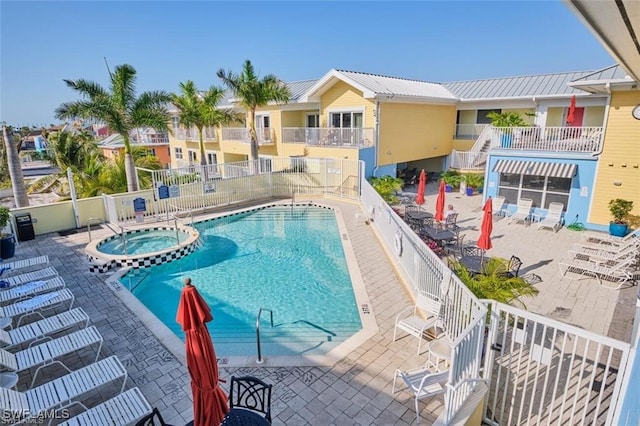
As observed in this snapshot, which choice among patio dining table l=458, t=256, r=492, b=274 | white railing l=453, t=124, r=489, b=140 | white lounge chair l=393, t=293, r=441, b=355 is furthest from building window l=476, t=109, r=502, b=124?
white lounge chair l=393, t=293, r=441, b=355

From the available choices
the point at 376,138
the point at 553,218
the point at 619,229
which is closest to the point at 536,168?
the point at 553,218

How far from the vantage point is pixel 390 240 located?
460 inches

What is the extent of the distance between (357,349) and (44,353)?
5499 millimetres

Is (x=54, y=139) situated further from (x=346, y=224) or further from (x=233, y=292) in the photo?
(x=346, y=224)

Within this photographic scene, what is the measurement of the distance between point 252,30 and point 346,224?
13543 millimetres

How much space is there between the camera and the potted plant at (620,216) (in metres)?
13.6

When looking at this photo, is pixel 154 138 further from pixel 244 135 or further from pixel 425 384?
pixel 425 384

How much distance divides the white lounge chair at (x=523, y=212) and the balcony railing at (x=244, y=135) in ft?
54.4

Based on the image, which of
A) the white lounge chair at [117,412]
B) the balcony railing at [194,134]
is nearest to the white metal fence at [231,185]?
the balcony railing at [194,134]

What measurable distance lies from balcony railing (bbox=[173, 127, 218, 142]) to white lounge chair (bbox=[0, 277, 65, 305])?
2315 centimetres

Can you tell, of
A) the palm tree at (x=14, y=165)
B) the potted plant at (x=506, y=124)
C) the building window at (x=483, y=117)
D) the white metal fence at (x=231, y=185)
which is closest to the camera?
the palm tree at (x=14, y=165)

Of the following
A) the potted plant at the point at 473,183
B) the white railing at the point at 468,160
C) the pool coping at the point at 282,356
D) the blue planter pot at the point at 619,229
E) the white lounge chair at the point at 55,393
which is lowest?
the pool coping at the point at 282,356

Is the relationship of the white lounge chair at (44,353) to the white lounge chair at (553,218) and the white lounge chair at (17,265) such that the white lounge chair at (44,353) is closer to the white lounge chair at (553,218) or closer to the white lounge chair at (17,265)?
the white lounge chair at (17,265)

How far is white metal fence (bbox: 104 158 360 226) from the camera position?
15.6 m
